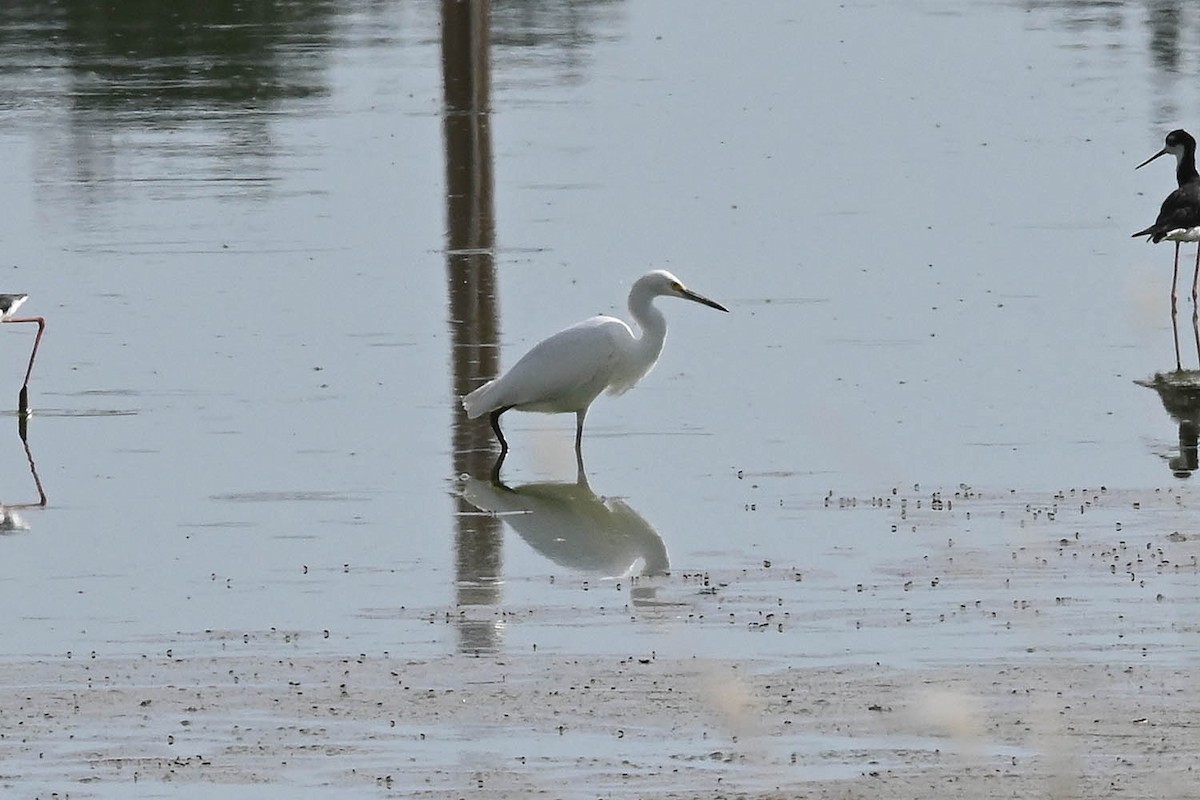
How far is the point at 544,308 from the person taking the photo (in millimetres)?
13906

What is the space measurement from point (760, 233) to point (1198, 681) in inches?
362

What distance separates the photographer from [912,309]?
13891 mm

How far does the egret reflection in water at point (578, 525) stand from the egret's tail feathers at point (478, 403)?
26.4 inches

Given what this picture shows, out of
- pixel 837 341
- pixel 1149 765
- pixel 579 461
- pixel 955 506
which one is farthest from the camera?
pixel 837 341

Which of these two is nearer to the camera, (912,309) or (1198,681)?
(1198,681)

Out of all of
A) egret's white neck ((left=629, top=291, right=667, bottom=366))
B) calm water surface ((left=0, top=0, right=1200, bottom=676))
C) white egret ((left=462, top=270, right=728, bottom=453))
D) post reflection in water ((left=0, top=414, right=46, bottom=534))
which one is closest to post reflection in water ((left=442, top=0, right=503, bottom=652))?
calm water surface ((left=0, top=0, right=1200, bottom=676))

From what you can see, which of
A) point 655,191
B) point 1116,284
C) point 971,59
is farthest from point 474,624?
point 971,59

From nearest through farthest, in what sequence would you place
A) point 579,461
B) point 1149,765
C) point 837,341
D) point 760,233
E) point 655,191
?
point 1149,765, point 579,461, point 837,341, point 760,233, point 655,191

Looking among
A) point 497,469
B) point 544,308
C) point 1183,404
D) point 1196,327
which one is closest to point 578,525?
point 497,469

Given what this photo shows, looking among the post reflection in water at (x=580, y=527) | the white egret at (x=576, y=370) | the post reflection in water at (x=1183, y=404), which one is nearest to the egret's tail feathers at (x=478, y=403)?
the white egret at (x=576, y=370)

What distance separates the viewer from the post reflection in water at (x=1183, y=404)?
10477 mm

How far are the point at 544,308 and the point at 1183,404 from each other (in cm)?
388

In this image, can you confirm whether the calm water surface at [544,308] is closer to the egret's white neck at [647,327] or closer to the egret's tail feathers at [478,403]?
the egret's tail feathers at [478,403]

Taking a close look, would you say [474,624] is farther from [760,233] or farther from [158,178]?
[158,178]
